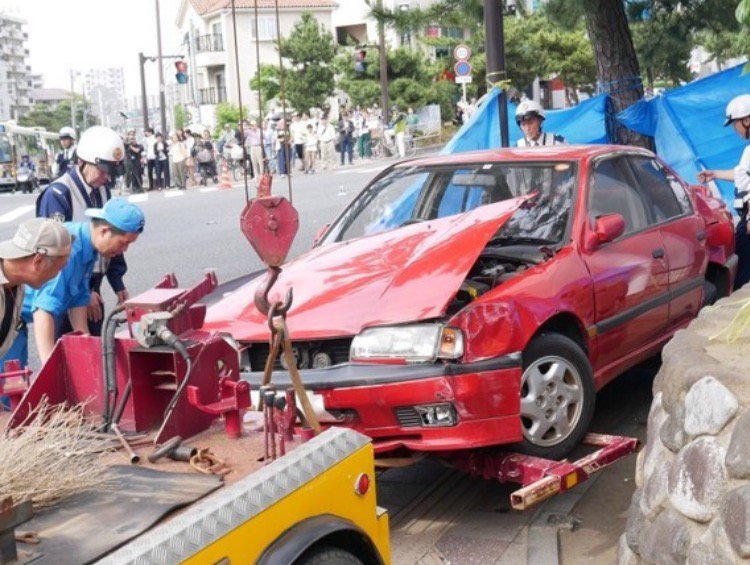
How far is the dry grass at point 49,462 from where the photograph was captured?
275 cm

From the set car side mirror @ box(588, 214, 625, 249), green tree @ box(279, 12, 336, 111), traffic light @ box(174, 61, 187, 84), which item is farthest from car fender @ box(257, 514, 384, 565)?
green tree @ box(279, 12, 336, 111)

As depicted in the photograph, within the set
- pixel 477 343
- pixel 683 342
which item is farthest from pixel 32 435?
pixel 683 342

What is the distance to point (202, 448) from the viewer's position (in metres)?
3.41

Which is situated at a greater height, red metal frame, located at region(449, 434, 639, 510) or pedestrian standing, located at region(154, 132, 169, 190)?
pedestrian standing, located at region(154, 132, 169, 190)

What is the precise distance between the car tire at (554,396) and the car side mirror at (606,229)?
65 centimetres

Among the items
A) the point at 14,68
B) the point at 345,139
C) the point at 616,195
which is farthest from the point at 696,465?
the point at 14,68

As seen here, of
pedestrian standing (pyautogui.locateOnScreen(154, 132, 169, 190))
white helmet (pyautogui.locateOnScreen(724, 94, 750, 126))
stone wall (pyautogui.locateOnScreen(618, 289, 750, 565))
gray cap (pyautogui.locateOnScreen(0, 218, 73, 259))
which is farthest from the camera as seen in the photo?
pedestrian standing (pyautogui.locateOnScreen(154, 132, 169, 190))

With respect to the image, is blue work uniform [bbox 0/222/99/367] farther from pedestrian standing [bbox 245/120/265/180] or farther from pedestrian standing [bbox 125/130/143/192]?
pedestrian standing [bbox 125/130/143/192]

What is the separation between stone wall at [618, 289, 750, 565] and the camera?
3461 millimetres

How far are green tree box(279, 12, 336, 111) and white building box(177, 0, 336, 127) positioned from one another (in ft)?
34.6

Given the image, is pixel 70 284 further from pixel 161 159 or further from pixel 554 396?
pixel 161 159

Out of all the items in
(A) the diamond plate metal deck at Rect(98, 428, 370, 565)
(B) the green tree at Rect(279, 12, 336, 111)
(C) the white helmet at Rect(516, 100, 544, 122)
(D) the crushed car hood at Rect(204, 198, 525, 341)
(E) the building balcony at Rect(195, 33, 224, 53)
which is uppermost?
(E) the building balcony at Rect(195, 33, 224, 53)

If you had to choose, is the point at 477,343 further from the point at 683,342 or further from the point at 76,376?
the point at 76,376

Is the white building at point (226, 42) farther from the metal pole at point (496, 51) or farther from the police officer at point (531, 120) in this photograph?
the police officer at point (531, 120)
